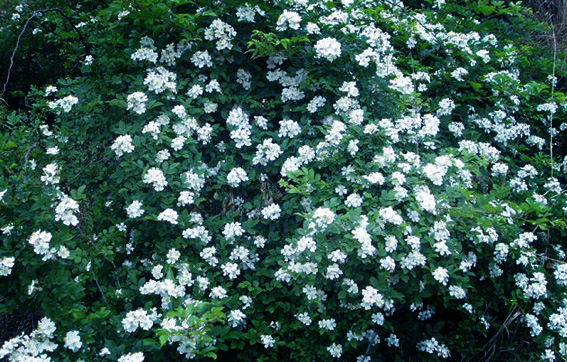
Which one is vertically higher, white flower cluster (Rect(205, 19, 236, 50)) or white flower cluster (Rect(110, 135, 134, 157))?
white flower cluster (Rect(205, 19, 236, 50))

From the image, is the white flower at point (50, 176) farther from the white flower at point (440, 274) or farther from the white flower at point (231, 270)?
the white flower at point (440, 274)

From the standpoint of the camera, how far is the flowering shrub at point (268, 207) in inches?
120

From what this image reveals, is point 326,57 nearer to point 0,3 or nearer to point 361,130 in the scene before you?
point 361,130

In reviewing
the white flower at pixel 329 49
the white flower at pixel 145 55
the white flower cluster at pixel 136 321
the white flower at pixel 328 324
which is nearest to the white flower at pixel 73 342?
the white flower cluster at pixel 136 321

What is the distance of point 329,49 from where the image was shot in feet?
12.0

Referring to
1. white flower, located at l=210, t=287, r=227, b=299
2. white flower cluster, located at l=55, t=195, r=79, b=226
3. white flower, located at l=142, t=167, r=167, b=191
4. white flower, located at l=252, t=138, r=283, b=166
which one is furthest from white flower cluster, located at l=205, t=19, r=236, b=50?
white flower, located at l=210, t=287, r=227, b=299

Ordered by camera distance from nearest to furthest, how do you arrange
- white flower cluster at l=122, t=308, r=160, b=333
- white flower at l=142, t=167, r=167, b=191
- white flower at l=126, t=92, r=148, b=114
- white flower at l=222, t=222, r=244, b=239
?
white flower cluster at l=122, t=308, r=160, b=333
white flower at l=142, t=167, r=167, b=191
white flower at l=222, t=222, r=244, b=239
white flower at l=126, t=92, r=148, b=114

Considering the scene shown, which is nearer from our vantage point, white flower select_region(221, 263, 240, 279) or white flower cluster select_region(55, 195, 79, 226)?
white flower cluster select_region(55, 195, 79, 226)

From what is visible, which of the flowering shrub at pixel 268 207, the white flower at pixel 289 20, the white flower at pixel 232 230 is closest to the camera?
the flowering shrub at pixel 268 207

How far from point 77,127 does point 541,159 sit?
3.24 meters

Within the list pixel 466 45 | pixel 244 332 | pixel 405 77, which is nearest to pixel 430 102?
pixel 405 77

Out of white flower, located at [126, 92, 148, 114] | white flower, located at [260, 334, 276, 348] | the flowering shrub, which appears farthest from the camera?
white flower, located at [126, 92, 148, 114]

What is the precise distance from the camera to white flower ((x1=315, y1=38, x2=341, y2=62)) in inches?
144

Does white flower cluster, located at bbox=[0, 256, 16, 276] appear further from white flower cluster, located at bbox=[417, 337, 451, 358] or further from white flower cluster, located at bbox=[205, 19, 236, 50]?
white flower cluster, located at bbox=[417, 337, 451, 358]
